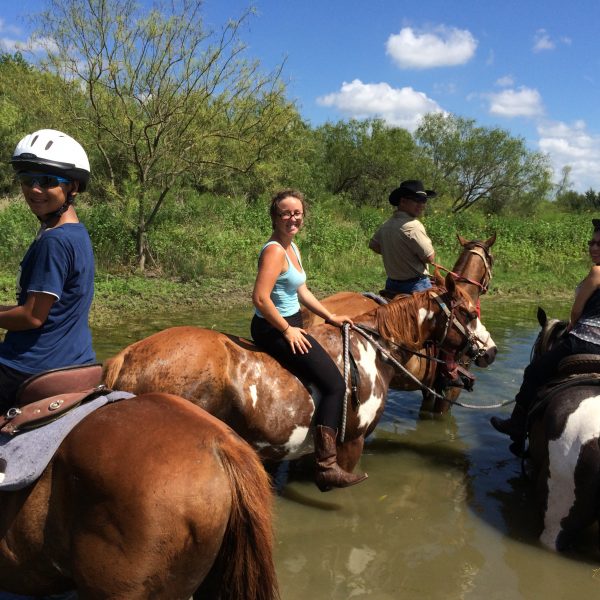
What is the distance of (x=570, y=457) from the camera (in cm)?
389

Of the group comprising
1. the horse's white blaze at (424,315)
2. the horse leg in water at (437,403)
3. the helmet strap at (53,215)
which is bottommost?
the horse leg in water at (437,403)

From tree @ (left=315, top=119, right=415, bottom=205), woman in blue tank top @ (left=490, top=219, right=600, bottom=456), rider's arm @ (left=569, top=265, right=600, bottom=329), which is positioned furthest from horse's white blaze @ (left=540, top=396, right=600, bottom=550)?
tree @ (left=315, top=119, right=415, bottom=205)

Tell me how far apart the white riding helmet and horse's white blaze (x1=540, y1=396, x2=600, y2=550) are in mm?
3603

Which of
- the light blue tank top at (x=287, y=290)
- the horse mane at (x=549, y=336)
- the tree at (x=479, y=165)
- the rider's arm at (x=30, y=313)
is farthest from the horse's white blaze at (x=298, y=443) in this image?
the tree at (x=479, y=165)

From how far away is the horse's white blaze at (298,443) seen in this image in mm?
4043

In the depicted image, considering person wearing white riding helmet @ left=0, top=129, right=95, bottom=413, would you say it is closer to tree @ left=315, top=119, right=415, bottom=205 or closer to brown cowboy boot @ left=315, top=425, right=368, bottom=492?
brown cowboy boot @ left=315, top=425, right=368, bottom=492

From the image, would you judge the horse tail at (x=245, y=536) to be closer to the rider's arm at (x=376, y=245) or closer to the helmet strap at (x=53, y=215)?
the helmet strap at (x=53, y=215)

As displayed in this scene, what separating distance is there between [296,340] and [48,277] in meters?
1.96

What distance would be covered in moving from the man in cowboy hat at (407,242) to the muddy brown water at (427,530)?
5.72 feet

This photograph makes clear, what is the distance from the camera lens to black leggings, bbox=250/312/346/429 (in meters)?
3.97

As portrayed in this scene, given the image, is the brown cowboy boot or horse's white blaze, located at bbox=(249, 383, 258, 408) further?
the brown cowboy boot

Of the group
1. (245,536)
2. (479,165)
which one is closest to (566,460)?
(245,536)

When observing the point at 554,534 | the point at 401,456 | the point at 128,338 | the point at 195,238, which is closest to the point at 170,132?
the point at 195,238

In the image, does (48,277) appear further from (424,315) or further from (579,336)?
(579,336)
